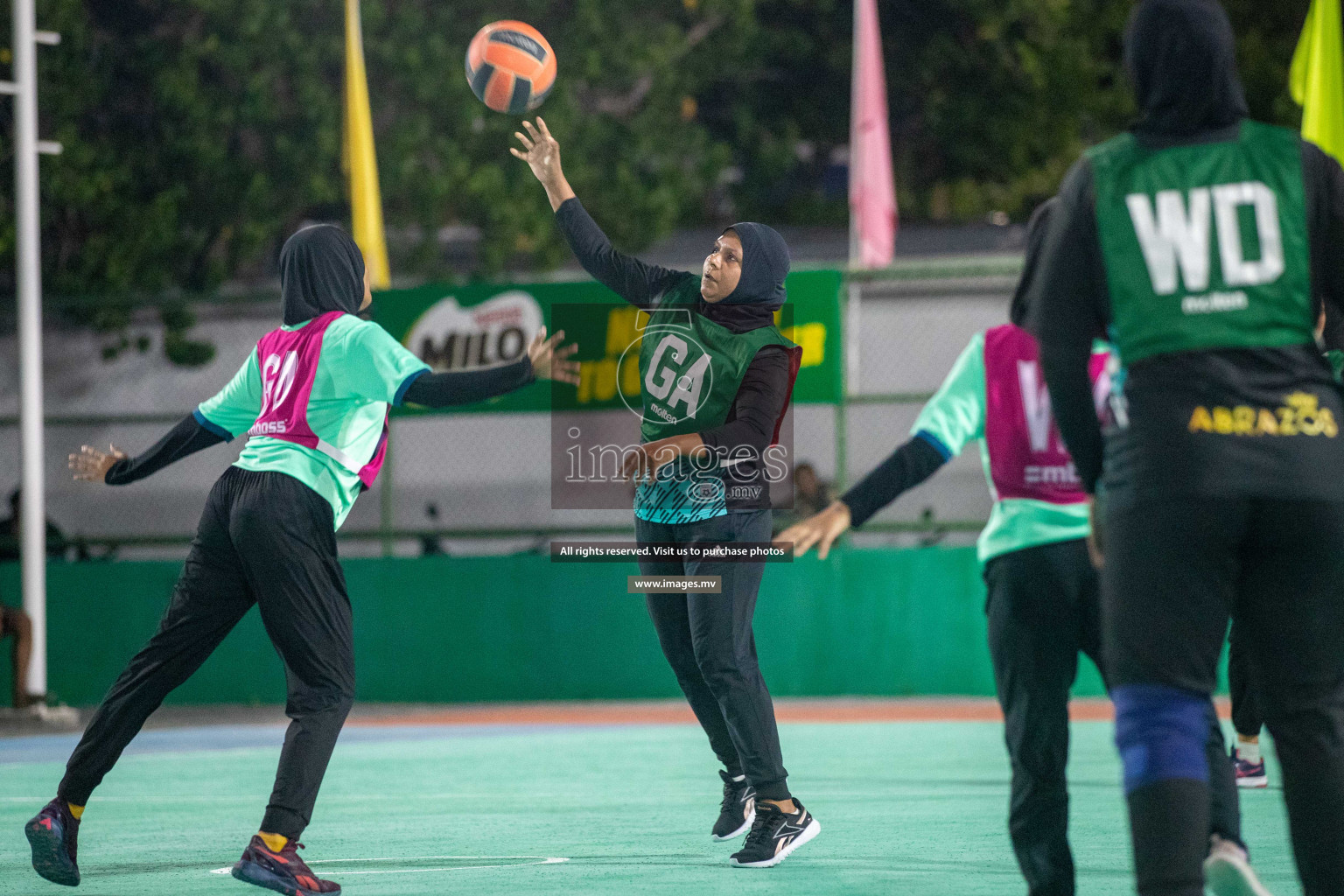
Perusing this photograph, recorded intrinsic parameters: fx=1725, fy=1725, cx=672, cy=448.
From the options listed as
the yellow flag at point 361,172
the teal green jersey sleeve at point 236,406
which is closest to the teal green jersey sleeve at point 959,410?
the teal green jersey sleeve at point 236,406

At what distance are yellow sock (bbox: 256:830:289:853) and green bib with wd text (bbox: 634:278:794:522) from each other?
70.5 inches

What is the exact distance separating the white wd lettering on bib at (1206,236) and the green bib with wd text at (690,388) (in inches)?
109

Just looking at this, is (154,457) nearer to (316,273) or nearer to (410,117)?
(316,273)

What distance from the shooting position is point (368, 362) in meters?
5.64

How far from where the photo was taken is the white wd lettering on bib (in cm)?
367

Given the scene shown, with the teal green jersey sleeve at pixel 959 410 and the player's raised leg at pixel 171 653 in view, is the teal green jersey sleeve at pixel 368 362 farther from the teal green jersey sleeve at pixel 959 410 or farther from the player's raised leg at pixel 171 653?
the teal green jersey sleeve at pixel 959 410

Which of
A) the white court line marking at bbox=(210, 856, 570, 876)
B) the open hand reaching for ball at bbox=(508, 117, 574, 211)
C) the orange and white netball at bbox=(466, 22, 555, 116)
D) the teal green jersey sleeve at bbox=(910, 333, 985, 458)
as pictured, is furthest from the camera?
the orange and white netball at bbox=(466, 22, 555, 116)

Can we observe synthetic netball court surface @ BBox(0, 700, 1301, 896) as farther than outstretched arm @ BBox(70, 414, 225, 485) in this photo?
No

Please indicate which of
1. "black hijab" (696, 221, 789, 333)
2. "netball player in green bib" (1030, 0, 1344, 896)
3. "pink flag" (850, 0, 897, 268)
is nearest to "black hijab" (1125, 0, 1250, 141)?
"netball player in green bib" (1030, 0, 1344, 896)

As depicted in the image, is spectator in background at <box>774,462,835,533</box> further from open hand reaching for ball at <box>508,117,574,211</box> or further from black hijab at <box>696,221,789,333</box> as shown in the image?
black hijab at <box>696,221,789,333</box>

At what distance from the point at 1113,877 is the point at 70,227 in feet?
56.4

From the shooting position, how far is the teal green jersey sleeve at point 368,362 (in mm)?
5613

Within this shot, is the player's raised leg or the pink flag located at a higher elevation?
the pink flag

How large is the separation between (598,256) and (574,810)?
2.58 metres
